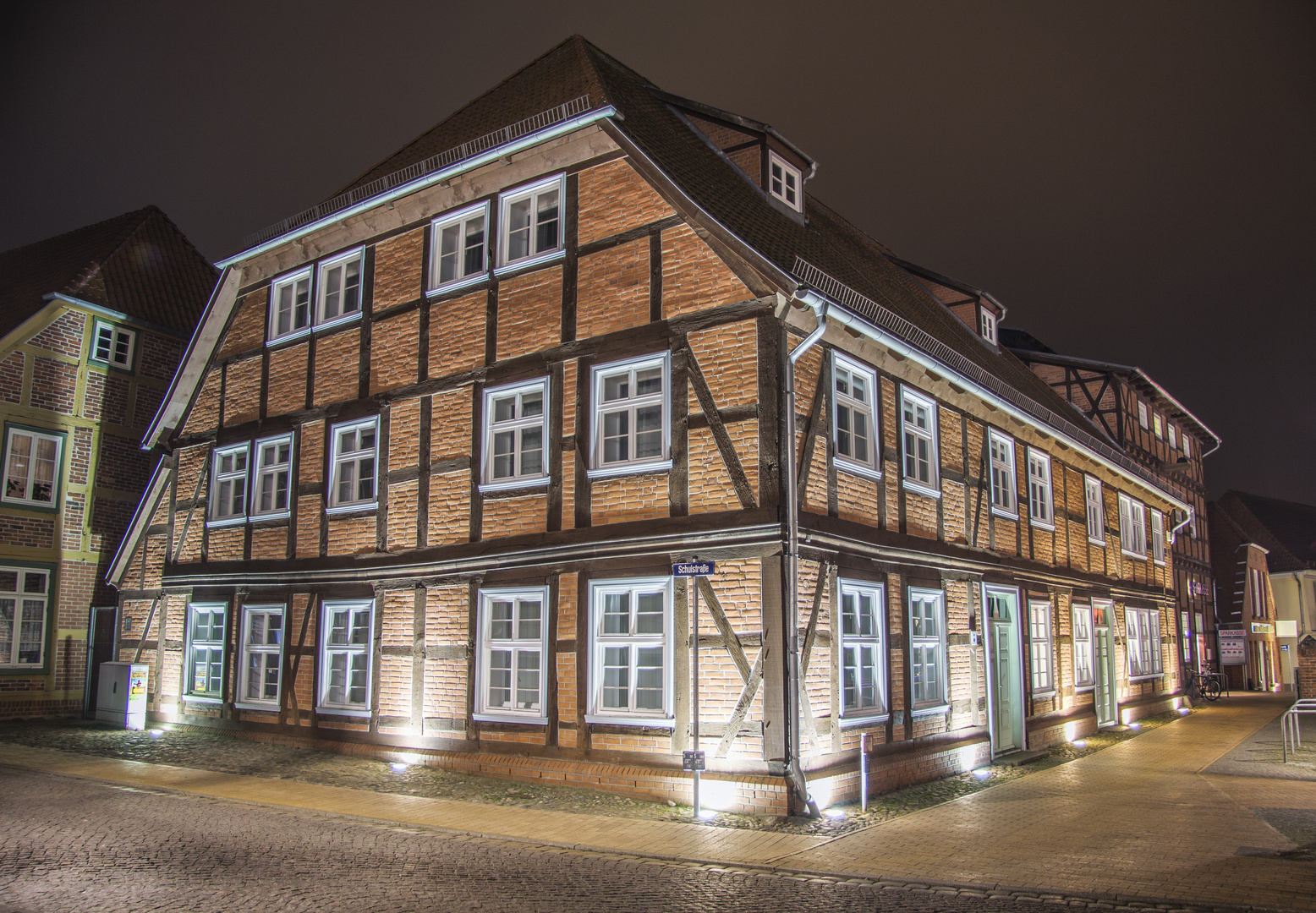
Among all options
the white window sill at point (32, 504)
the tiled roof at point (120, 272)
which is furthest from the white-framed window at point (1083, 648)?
the white window sill at point (32, 504)

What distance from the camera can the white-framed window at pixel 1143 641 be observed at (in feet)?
78.3

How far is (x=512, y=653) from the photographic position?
13180mm

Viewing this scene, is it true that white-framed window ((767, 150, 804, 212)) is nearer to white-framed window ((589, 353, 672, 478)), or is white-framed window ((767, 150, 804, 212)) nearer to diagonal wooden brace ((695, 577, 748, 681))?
white-framed window ((589, 353, 672, 478))

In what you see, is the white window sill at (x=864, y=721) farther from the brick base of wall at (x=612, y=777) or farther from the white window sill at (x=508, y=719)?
the white window sill at (x=508, y=719)

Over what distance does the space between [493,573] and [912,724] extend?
6118mm

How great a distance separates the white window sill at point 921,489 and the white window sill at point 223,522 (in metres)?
11.7

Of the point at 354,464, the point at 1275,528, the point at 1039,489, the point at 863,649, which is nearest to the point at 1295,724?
the point at 1039,489

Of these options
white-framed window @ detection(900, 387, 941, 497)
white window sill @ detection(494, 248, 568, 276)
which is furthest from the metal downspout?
white window sill @ detection(494, 248, 568, 276)

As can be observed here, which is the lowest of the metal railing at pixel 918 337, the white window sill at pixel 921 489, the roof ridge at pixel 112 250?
the white window sill at pixel 921 489

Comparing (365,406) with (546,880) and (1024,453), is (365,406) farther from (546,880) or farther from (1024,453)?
(1024,453)

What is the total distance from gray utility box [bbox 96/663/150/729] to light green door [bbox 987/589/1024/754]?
50.2 feet

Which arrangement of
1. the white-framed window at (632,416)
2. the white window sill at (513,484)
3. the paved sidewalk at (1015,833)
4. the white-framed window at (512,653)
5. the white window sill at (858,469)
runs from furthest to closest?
1. the white window sill at (513,484)
2. the white-framed window at (512,653)
3. the white window sill at (858,469)
4. the white-framed window at (632,416)
5. the paved sidewalk at (1015,833)

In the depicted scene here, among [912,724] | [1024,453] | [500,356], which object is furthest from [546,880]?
[1024,453]

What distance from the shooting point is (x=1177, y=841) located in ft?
30.4
